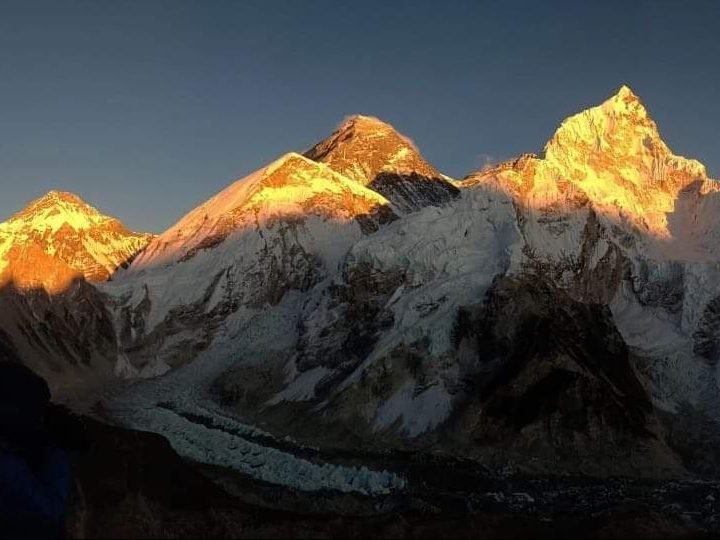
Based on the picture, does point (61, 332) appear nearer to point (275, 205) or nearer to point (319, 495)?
point (275, 205)

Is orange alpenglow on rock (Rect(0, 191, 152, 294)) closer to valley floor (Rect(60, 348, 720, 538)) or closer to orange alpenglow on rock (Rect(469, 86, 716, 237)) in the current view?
valley floor (Rect(60, 348, 720, 538))

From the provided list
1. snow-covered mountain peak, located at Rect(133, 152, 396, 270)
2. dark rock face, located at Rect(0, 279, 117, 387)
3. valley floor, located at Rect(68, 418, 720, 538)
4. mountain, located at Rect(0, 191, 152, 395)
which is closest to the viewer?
valley floor, located at Rect(68, 418, 720, 538)

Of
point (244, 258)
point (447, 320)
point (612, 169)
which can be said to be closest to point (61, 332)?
point (244, 258)

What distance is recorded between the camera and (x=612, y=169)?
6363 inches

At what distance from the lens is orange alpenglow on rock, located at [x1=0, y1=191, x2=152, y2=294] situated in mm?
144375

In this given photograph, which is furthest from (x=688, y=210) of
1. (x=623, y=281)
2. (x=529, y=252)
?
(x=529, y=252)

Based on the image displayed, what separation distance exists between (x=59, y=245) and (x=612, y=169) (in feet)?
360

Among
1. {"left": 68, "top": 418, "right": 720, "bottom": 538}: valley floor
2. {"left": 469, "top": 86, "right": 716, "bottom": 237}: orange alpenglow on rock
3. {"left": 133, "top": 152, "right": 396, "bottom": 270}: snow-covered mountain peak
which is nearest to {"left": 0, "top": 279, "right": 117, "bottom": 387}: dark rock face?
{"left": 133, "top": 152, "right": 396, "bottom": 270}: snow-covered mountain peak

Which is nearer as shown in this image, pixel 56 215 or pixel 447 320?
pixel 447 320

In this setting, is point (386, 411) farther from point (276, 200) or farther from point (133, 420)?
point (276, 200)

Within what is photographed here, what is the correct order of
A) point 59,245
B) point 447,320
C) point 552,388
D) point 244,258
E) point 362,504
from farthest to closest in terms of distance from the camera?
point 59,245 → point 244,258 → point 447,320 → point 552,388 → point 362,504

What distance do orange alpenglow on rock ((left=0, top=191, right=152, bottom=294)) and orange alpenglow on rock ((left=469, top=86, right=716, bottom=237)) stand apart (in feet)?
245

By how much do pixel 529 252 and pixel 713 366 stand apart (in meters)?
27.1

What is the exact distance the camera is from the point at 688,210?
15462 centimetres
